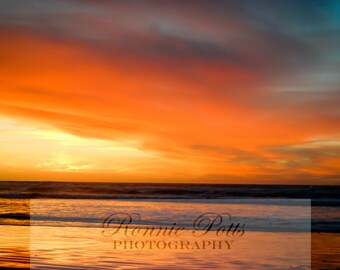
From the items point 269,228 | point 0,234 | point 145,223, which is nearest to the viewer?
point 0,234

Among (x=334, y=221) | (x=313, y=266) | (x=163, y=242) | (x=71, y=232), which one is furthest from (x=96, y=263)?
(x=334, y=221)

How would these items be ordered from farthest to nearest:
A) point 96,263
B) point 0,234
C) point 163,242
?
point 0,234
point 163,242
point 96,263

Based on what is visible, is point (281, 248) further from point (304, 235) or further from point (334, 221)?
point (334, 221)

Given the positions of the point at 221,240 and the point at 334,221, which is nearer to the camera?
the point at 221,240

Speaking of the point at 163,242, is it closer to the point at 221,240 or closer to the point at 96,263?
the point at 221,240

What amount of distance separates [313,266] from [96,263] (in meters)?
5.25

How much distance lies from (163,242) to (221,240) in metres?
1.98

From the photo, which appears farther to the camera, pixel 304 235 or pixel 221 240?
pixel 304 235

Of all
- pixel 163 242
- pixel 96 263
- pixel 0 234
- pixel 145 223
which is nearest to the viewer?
pixel 96 263

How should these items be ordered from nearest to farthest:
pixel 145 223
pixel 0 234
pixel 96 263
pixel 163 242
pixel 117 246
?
1. pixel 96 263
2. pixel 117 246
3. pixel 163 242
4. pixel 0 234
5. pixel 145 223

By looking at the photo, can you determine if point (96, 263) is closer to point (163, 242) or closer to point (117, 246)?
point (117, 246)

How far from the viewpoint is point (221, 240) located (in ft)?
54.5

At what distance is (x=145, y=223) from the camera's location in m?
22.9

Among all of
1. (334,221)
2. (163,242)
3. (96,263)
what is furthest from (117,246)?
(334,221)
